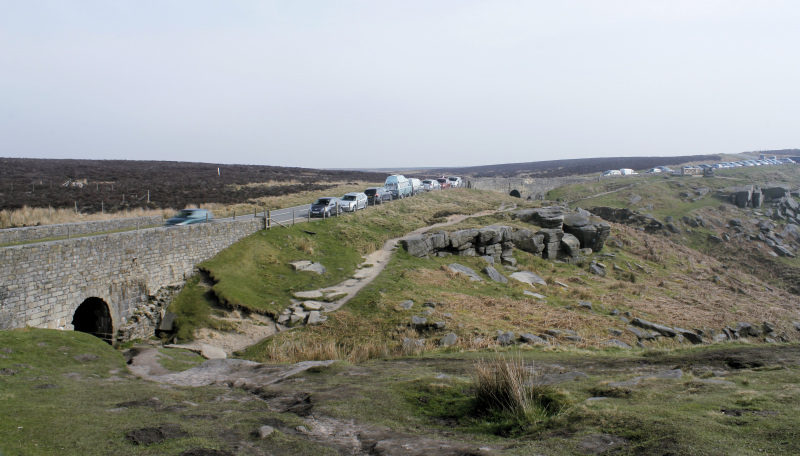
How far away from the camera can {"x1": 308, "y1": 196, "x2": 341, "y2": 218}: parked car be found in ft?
110

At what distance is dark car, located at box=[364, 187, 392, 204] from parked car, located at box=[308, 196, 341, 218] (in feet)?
29.7

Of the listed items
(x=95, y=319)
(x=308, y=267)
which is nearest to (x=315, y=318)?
(x=308, y=267)

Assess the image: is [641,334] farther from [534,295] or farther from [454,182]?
[454,182]

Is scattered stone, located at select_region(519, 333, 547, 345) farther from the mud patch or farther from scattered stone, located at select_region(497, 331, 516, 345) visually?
the mud patch

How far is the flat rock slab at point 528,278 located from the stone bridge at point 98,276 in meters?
18.4

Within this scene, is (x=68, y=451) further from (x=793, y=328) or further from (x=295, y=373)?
(x=793, y=328)

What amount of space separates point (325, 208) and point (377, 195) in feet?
36.6

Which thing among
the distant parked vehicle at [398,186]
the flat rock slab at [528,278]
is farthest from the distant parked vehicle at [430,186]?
the flat rock slab at [528,278]

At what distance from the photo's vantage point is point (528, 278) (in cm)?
3062

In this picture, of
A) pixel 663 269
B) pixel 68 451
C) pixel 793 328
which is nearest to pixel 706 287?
pixel 663 269

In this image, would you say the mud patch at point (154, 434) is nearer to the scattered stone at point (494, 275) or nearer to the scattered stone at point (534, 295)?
the scattered stone at point (534, 295)

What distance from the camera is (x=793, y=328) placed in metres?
26.3

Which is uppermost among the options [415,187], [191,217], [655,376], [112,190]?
[415,187]

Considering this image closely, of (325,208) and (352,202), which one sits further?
(352,202)
